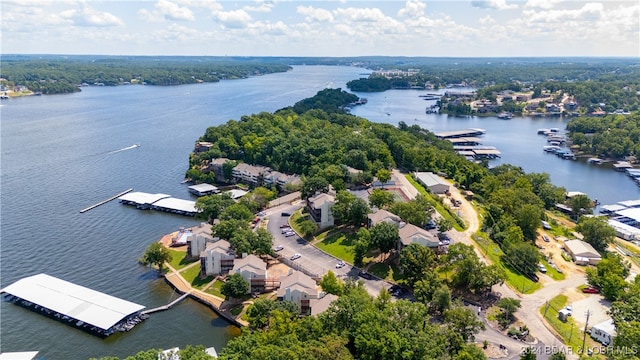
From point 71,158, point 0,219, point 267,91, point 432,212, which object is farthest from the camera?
point 267,91

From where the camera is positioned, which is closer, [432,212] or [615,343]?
[615,343]

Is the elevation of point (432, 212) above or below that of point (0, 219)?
above

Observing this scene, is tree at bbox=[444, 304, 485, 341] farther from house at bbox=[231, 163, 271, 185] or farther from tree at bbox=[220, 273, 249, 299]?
house at bbox=[231, 163, 271, 185]

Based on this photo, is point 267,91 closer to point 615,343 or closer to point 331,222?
point 331,222

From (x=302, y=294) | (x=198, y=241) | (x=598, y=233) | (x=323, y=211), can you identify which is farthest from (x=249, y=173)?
(x=598, y=233)

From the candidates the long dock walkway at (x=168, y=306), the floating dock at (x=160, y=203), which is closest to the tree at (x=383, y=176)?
the floating dock at (x=160, y=203)

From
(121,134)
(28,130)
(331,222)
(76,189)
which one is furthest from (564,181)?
(28,130)

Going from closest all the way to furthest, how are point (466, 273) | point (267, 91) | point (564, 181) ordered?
point (466, 273) < point (564, 181) < point (267, 91)
